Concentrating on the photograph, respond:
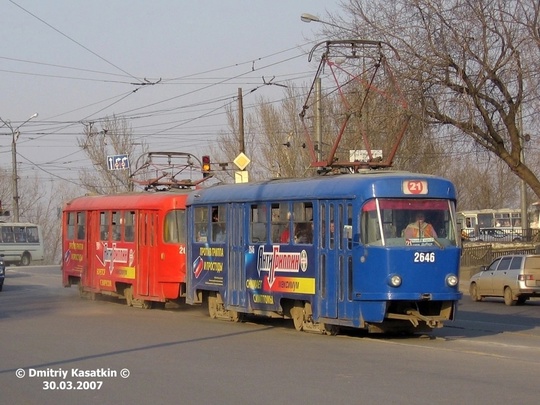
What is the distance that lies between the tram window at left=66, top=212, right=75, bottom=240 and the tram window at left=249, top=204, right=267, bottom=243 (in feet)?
37.0

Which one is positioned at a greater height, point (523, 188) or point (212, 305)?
point (523, 188)

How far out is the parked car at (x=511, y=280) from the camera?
91.7ft

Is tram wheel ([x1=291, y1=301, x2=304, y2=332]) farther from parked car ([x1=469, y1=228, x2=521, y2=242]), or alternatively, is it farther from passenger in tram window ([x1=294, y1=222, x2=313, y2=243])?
parked car ([x1=469, y1=228, x2=521, y2=242])

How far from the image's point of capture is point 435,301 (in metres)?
16.5

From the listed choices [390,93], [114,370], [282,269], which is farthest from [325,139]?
[114,370]

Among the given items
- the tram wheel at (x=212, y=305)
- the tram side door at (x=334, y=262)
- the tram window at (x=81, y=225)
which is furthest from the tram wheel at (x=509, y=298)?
the tram side door at (x=334, y=262)

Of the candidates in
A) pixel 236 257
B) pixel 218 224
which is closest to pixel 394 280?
pixel 236 257

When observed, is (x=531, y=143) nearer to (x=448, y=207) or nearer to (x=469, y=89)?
(x=469, y=89)

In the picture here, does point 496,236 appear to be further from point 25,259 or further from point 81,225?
point 81,225

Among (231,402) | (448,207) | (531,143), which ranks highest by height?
(531,143)

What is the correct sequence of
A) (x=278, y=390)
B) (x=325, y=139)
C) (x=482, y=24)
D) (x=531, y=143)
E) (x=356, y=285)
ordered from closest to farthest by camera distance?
(x=278, y=390)
(x=356, y=285)
(x=482, y=24)
(x=531, y=143)
(x=325, y=139)

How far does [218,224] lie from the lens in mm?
20953

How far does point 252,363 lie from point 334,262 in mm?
3874

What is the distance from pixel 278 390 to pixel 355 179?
250 inches
